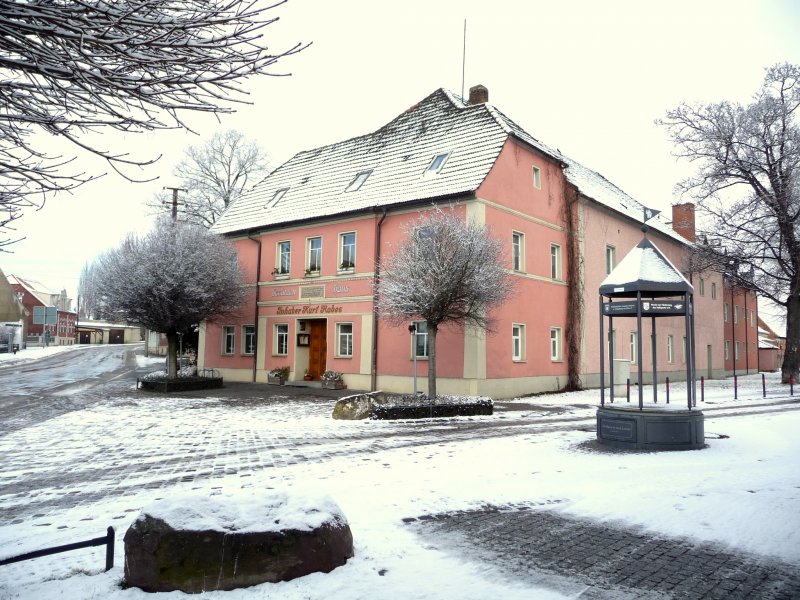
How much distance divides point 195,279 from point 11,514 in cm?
1644

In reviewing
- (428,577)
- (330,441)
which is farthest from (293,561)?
(330,441)

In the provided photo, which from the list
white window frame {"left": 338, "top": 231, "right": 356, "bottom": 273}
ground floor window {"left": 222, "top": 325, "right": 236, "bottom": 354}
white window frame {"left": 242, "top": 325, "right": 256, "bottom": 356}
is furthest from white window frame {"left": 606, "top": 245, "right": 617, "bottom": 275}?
ground floor window {"left": 222, "top": 325, "right": 236, "bottom": 354}

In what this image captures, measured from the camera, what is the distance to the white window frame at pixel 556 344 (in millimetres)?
23141

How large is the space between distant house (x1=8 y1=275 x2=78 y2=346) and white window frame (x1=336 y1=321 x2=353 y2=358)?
62053 millimetres

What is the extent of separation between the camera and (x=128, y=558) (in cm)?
421

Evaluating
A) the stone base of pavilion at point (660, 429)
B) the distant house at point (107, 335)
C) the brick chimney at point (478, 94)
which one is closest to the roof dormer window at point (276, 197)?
the brick chimney at point (478, 94)

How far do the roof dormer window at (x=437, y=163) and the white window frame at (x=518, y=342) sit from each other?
21.6ft

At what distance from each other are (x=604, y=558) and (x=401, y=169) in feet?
65.8

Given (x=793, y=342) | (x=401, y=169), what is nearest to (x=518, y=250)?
(x=401, y=169)

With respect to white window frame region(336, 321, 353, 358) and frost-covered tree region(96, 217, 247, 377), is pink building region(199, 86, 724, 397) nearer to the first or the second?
white window frame region(336, 321, 353, 358)

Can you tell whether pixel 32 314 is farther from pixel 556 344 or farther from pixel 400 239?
pixel 556 344

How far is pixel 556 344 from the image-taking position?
76.9ft

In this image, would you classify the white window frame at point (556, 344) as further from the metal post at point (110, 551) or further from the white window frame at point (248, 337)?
the metal post at point (110, 551)

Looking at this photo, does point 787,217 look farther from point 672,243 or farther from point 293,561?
point 293,561
